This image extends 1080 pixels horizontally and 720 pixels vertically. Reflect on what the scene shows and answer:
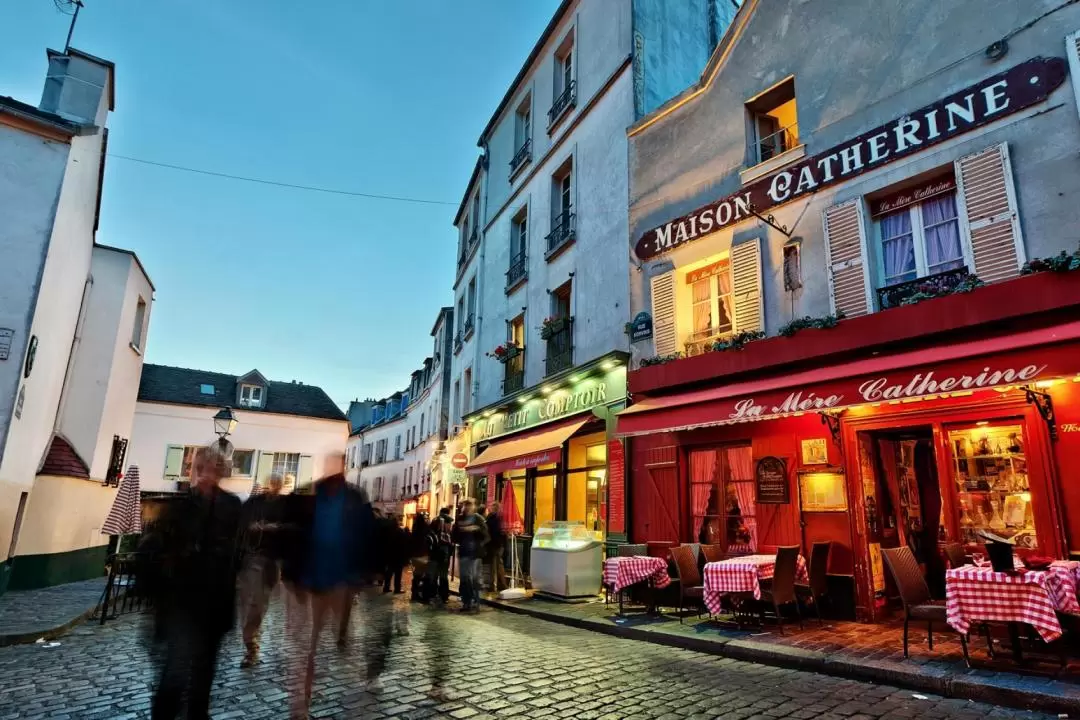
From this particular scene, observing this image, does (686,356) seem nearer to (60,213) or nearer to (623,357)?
(623,357)

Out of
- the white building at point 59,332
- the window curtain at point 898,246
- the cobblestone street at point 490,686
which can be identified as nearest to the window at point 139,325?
the white building at point 59,332

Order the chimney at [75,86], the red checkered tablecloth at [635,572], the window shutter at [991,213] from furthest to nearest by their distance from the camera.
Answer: the chimney at [75,86]
the red checkered tablecloth at [635,572]
the window shutter at [991,213]

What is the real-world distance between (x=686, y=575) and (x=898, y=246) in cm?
495

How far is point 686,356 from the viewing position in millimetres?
9695

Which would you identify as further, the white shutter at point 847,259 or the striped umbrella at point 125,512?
the striped umbrella at point 125,512

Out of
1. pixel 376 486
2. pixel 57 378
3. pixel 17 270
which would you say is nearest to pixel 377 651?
pixel 17 270

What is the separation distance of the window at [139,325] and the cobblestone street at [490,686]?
475 inches

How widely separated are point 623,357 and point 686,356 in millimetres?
1448

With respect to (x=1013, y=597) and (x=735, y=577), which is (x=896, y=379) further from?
(x=735, y=577)

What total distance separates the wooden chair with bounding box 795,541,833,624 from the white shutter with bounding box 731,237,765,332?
305cm

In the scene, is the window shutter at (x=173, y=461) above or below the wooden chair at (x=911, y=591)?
above

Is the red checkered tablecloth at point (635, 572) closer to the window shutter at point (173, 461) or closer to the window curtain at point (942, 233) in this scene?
the window curtain at point (942, 233)

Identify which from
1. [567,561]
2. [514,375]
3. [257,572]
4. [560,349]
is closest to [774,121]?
[560,349]

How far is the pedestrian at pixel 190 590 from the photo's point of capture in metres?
3.18
